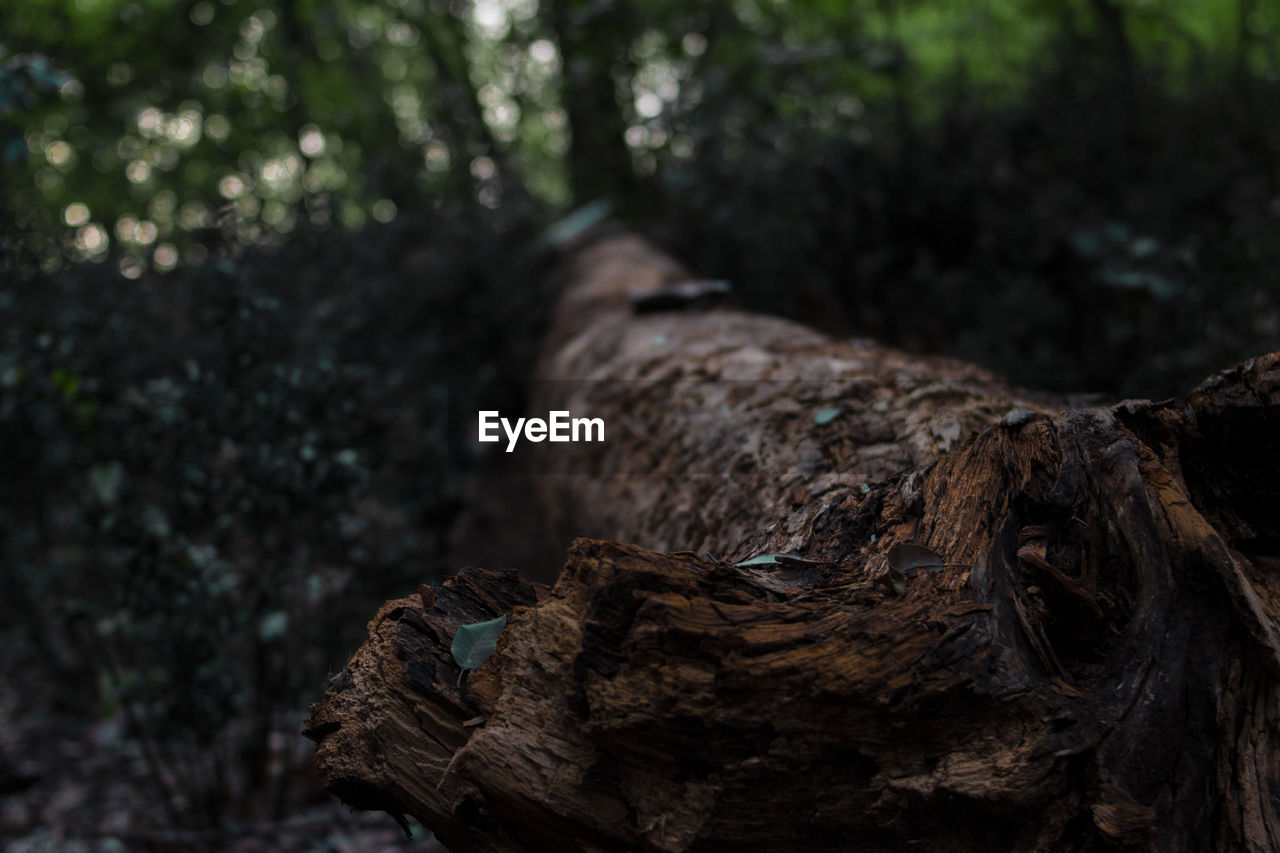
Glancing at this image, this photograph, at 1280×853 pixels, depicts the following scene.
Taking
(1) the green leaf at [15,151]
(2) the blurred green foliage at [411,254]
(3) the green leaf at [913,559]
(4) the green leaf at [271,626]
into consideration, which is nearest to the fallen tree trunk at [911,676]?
(3) the green leaf at [913,559]

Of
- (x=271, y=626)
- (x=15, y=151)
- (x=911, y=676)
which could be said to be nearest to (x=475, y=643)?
(x=911, y=676)

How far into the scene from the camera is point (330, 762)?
3.65ft

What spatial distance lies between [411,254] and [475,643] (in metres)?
5.70

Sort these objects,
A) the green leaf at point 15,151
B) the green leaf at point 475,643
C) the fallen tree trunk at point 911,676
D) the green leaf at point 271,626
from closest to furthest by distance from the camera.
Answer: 1. the fallen tree trunk at point 911,676
2. the green leaf at point 475,643
3. the green leaf at point 15,151
4. the green leaf at point 271,626

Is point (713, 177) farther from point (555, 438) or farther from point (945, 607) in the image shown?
point (945, 607)

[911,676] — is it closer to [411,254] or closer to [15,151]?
[15,151]

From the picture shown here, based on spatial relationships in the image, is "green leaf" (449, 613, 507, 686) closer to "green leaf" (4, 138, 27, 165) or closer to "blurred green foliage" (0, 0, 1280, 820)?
"blurred green foliage" (0, 0, 1280, 820)

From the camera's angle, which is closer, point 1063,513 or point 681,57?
point 1063,513

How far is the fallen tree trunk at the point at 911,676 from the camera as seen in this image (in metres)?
1.01

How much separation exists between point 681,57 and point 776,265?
3.42m

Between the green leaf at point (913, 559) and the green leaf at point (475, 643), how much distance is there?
587 mm

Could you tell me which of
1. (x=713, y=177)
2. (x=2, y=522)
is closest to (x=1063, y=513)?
(x=2, y=522)

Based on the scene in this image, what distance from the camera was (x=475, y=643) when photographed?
1170 mm

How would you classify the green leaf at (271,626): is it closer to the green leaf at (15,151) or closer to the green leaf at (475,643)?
the green leaf at (15,151)
